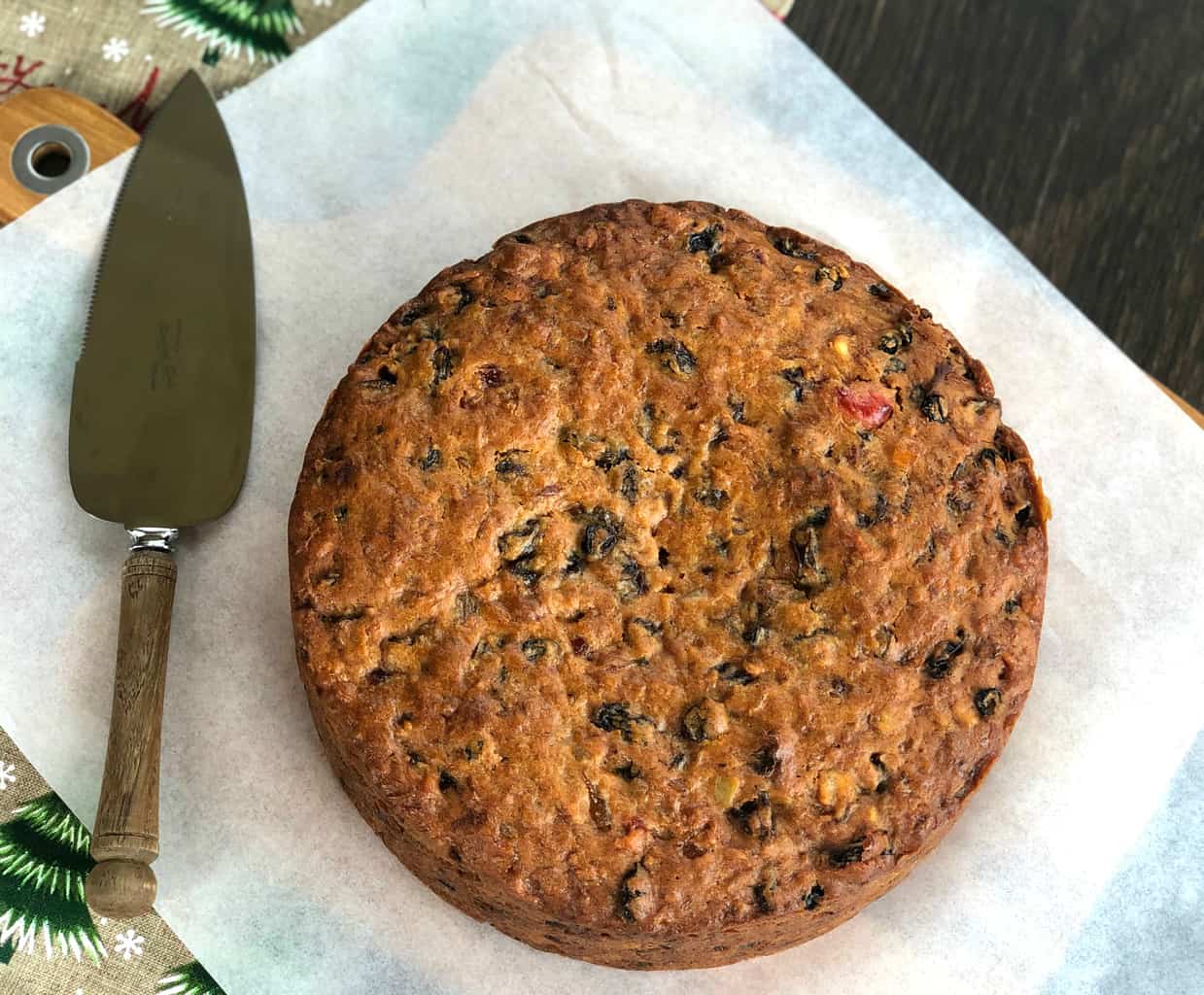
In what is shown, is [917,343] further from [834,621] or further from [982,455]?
[834,621]

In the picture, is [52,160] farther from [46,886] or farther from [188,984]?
[188,984]

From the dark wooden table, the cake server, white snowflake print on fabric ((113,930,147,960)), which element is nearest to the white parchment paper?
the cake server

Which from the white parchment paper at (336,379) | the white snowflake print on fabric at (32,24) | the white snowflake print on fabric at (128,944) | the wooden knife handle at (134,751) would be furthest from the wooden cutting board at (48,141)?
the white snowflake print on fabric at (128,944)

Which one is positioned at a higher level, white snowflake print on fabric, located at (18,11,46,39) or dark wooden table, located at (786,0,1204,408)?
dark wooden table, located at (786,0,1204,408)

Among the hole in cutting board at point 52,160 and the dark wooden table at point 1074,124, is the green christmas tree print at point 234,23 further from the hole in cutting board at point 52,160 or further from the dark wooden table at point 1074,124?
the dark wooden table at point 1074,124

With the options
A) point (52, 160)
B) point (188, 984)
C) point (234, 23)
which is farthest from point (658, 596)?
point (234, 23)

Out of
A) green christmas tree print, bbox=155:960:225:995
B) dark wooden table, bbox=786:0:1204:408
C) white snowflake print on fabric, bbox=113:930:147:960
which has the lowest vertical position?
green christmas tree print, bbox=155:960:225:995

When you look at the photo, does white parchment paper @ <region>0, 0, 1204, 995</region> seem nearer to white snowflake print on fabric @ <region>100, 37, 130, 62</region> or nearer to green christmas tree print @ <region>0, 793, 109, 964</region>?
green christmas tree print @ <region>0, 793, 109, 964</region>

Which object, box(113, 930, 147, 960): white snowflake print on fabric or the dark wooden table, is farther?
the dark wooden table
